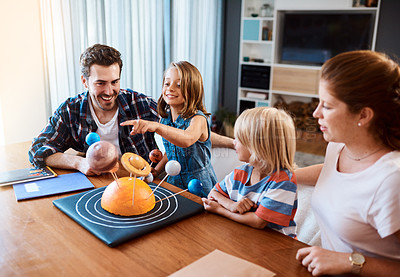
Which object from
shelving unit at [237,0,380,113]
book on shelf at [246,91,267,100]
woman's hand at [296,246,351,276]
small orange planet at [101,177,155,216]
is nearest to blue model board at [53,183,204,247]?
small orange planet at [101,177,155,216]

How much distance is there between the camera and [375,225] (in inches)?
42.3

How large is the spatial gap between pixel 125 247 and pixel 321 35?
15.1 feet

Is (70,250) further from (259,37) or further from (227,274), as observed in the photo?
(259,37)

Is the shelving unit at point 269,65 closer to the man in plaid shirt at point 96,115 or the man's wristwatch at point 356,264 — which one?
the man in plaid shirt at point 96,115

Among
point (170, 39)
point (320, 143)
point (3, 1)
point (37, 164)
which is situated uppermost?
point (3, 1)

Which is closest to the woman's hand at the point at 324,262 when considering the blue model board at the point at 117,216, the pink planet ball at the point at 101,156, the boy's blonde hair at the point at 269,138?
the boy's blonde hair at the point at 269,138

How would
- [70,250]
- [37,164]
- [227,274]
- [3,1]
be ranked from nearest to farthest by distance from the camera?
1. [227,274]
2. [70,250]
3. [37,164]
4. [3,1]

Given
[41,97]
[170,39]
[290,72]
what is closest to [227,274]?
[41,97]

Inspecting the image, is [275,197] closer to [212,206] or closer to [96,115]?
[212,206]

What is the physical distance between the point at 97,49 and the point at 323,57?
3.84m

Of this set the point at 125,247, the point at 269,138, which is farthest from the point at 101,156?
the point at 269,138

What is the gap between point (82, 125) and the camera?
6.44 feet

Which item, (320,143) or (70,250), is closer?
(70,250)

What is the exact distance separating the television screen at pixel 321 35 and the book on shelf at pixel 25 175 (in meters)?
4.09
